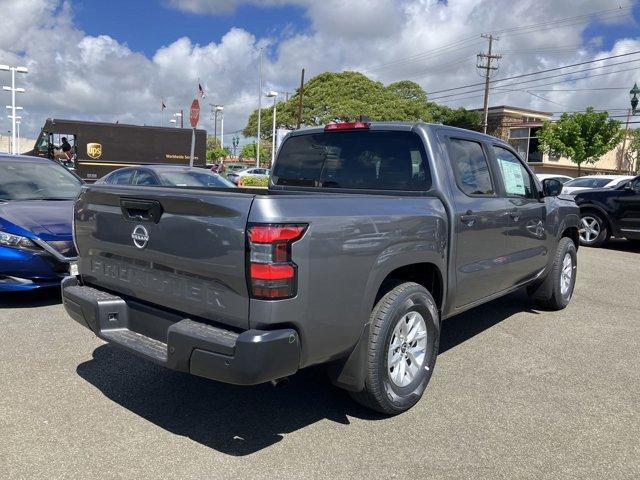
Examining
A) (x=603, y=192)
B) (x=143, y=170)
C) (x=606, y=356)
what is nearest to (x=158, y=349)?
(x=606, y=356)

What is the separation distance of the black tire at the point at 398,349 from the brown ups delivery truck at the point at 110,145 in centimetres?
2043

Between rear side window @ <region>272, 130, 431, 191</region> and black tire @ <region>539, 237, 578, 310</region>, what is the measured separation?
277cm

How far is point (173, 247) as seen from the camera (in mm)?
2936

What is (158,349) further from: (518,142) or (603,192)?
(518,142)

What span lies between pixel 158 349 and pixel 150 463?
0.59 meters

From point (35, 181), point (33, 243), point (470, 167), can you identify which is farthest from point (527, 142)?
point (33, 243)

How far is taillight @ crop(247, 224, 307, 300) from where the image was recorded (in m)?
2.62

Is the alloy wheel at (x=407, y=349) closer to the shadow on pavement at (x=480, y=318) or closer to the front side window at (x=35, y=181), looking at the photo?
the shadow on pavement at (x=480, y=318)

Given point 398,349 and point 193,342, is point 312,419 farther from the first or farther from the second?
point 193,342

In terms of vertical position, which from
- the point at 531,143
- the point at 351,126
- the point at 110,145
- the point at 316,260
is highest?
the point at 531,143

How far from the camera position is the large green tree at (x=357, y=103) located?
44.3 metres

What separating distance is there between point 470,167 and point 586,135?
34691 mm

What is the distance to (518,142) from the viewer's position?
1984 inches

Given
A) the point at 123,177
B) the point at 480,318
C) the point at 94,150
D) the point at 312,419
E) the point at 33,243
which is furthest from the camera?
the point at 94,150
